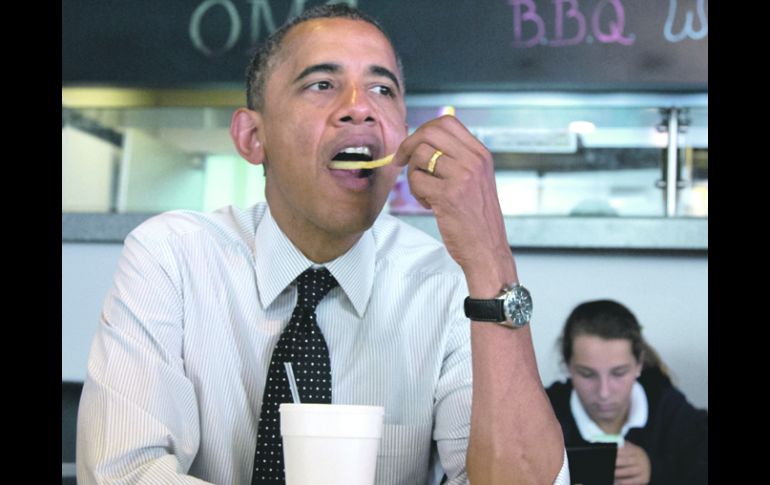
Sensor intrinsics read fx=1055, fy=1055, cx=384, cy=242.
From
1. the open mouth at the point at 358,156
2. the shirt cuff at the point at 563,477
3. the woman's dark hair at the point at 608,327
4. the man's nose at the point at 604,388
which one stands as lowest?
the man's nose at the point at 604,388

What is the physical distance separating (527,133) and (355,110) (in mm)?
1910

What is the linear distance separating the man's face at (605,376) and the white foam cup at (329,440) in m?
1.89

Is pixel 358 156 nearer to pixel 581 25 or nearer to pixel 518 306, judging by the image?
pixel 518 306

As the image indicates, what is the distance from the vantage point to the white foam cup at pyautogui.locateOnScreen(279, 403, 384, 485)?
0.98 meters

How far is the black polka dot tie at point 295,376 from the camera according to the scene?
142 centimetres

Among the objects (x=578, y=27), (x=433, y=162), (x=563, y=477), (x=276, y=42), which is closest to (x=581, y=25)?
(x=578, y=27)

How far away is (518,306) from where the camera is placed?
1341mm

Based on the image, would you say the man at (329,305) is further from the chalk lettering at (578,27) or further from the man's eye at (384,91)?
the chalk lettering at (578,27)

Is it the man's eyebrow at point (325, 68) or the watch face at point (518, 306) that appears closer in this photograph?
the watch face at point (518, 306)

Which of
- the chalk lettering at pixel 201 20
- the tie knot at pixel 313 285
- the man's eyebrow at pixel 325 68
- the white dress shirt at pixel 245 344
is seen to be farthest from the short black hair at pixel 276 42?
the chalk lettering at pixel 201 20
